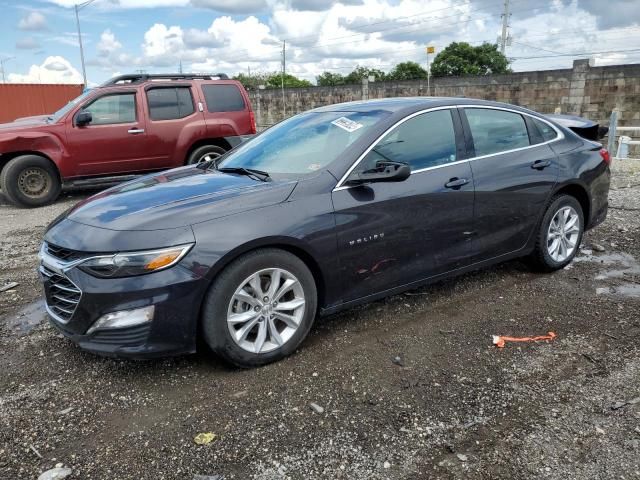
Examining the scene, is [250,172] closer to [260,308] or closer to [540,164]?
[260,308]

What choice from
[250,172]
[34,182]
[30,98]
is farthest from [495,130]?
[30,98]

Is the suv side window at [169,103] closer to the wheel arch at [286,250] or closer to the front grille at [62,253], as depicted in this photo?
the front grille at [62,253]

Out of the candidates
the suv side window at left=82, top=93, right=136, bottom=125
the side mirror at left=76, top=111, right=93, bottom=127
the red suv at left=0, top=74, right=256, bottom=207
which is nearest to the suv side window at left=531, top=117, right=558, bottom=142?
the red suv at left=0, top=74, right=256, bottom=207

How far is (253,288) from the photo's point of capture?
3041mm

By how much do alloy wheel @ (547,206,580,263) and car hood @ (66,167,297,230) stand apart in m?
2.63

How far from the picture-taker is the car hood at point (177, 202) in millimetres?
2938

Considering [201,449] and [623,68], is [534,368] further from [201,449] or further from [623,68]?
[623,68]

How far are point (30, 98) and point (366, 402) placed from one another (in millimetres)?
22069

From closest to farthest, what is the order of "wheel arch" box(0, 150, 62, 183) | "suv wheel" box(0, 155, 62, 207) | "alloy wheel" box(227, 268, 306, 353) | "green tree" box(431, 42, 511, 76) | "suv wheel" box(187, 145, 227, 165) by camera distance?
1. "alloy wheel" box(227, 268, 306, 353)
2. "suv wheel" box(0, 155, 62, 207)
3. "wheel arch" box(0, 150, 62, 183)
4. "suv wheel" box(187, 145, 227, 165)
5. "green tree" box(431, 42, 511, 76)

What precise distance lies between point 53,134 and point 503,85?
23.1m

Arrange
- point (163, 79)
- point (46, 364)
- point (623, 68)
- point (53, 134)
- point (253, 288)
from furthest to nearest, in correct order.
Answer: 1. point (623, 68)
2. point (163, 79)
3. point (53, 134)
4. point (46, 364)
5. point (253, 288)

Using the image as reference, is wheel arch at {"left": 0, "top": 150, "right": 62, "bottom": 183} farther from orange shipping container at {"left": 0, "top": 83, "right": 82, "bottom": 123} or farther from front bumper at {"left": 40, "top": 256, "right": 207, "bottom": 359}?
orange shipping container at {"left": 0, "top": 83, "right": 82, "bottom": 123}

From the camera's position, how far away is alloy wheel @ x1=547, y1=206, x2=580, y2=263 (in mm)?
4648

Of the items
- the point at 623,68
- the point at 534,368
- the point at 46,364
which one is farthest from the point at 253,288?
the point at 623,68
